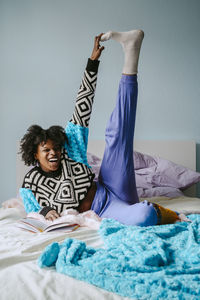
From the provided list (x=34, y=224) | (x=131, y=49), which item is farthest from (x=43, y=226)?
(x=131, y=49)

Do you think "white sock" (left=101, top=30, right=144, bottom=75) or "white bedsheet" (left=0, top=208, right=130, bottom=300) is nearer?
"white bedsheet" (left=0, top=208, right=130, bottom=300)

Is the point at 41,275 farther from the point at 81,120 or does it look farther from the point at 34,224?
the point at 81,120

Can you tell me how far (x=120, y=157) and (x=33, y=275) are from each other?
100cm

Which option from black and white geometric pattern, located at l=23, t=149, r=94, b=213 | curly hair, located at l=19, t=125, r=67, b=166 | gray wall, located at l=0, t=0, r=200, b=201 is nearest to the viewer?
black and white geometric pattern, located at l=23, t=149, r=94, b=213

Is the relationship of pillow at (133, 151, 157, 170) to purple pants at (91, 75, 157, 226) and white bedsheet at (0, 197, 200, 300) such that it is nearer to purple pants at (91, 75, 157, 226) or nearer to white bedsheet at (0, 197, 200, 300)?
purple pants at (91, 75, 157, 226)

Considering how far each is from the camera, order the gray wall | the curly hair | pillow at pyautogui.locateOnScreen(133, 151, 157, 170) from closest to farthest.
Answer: the curly hair, pillow at pyautogui.locateOnScreen(133, 151, 157, 170), the gray wall

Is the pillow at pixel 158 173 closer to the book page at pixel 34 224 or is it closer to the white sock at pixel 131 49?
the white sock at pixel 131 49

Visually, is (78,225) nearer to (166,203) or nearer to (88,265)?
(88,265)

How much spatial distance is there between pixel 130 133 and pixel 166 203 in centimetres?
59

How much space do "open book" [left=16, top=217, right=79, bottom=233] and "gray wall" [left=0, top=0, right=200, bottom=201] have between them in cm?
161

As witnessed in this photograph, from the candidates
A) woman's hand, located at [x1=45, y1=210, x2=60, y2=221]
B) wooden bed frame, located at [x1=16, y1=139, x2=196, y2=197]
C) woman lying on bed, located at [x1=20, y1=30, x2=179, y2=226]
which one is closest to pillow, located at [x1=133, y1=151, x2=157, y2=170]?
wooden bed frame, located at [x1=16, y1=139, x2=196, y2=197]

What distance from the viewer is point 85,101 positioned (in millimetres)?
1811

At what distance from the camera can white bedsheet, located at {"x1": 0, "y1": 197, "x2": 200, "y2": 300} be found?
0.71 m

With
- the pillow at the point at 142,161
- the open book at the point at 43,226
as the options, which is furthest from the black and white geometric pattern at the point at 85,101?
the pillow at the point at 142,161
